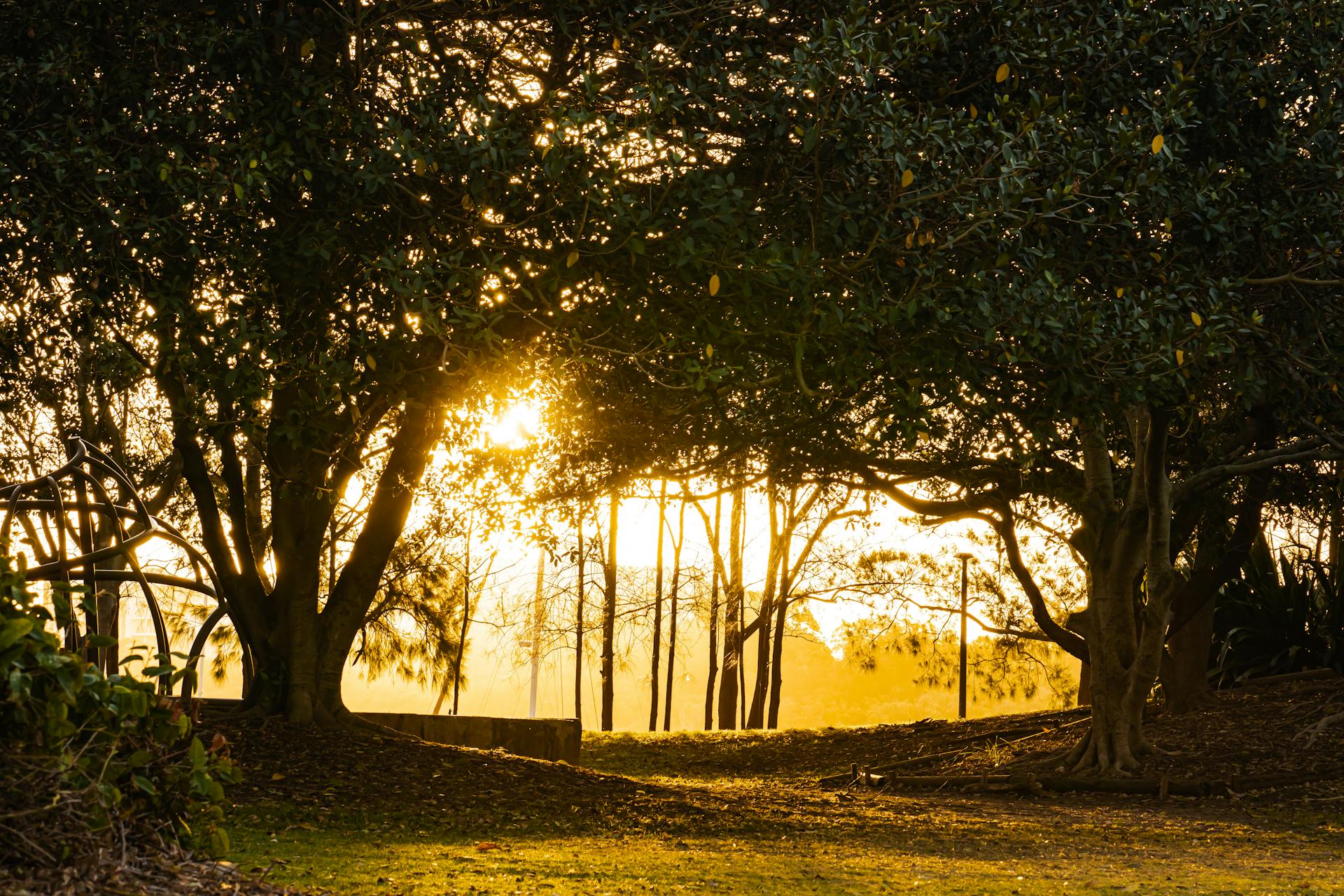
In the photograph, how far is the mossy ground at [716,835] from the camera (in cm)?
573

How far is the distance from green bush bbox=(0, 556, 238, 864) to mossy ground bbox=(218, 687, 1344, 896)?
1.81m

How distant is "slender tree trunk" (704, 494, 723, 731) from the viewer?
24.7 m

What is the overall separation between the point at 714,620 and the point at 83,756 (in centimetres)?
2235

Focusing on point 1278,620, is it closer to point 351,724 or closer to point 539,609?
point 351,724

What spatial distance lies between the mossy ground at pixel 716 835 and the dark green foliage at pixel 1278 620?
18.0ft

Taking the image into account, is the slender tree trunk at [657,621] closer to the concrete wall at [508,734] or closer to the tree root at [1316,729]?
the concrete wall at [508,734]

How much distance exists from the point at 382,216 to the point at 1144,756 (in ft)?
30.5

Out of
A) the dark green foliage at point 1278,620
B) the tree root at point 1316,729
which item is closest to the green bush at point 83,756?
the tree root at point 1316,729

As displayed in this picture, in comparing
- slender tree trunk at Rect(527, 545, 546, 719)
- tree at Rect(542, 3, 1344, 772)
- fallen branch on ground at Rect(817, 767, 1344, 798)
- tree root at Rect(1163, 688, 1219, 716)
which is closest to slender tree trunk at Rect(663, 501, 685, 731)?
slender tree trunk at Rect(527, 545, 546, 719)

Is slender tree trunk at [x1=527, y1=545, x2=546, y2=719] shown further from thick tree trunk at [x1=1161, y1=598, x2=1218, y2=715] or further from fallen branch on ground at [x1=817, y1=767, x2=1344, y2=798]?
thick tree trunk at [x1=1161, y1=598, x2=1218, y2=715]

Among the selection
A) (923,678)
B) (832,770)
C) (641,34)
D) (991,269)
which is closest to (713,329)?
(991,269)

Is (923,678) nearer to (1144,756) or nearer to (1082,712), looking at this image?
(1082,712)

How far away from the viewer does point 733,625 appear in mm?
24016

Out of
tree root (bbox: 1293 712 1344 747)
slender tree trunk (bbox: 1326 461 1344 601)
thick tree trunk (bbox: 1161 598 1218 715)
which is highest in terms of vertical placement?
slender tree trunk (bbox: 1326 461 1344 601)
